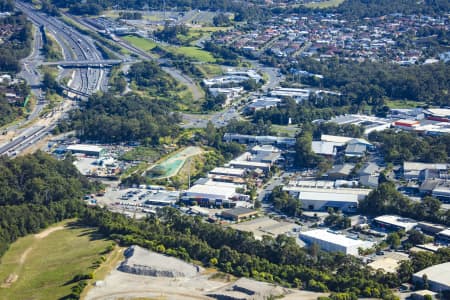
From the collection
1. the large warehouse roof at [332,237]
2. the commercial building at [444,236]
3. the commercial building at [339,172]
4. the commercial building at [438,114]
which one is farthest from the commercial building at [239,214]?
the commercial building at [438,114]

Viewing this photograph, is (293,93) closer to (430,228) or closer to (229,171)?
(229,171)

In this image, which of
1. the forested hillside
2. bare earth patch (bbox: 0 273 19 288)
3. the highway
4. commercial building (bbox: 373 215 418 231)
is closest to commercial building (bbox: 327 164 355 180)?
commercial building (bbox: 373 215 418 231)

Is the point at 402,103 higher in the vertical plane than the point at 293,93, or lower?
lower

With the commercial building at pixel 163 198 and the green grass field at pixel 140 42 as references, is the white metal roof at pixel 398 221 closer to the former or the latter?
the commercial building at pixel 163 198

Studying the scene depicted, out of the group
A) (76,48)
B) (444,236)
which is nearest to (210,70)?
(76,48)

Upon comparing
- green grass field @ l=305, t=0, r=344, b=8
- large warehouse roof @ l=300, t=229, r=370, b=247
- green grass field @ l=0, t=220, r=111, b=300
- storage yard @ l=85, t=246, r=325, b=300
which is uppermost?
green grass field @ l=305, t=0, r=344, b=8

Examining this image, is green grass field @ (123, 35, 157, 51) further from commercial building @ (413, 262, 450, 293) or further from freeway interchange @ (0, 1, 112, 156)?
commercial building @ (413, 262, 450, 293)

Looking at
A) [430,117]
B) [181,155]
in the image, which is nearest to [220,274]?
[181,155]

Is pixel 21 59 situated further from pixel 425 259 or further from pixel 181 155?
pixel 425 259
